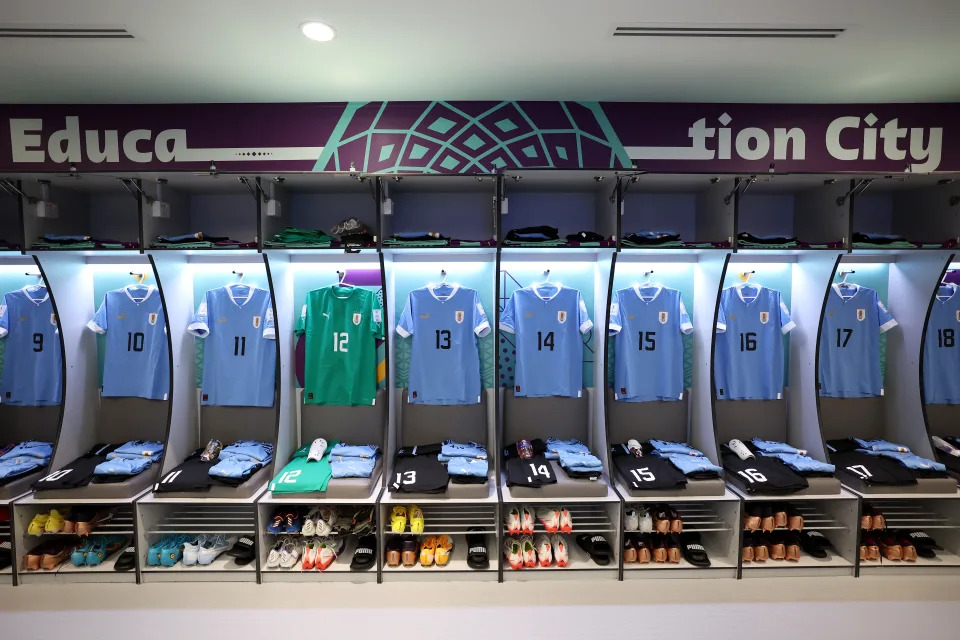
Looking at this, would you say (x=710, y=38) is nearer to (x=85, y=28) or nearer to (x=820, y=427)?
(x=820, y=427)

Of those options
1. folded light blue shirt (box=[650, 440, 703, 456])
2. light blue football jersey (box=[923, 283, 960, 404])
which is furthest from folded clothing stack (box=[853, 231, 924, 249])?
folded light blue shirt (box=[650, 440, 703, 456])

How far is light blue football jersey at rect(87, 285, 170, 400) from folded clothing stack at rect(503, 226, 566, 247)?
243 cm

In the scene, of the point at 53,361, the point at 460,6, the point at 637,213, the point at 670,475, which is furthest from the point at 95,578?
the point at 637,213

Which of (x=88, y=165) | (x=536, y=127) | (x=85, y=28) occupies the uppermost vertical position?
(x=85, y=28)

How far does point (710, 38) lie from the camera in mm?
2344

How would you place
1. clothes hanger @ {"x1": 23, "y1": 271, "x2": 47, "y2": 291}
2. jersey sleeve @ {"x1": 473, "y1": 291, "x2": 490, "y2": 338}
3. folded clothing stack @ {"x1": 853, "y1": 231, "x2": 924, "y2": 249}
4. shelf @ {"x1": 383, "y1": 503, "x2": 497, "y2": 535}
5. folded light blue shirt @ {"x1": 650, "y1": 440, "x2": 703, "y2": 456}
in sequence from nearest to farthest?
shelf @ {"x1": 383, "y1": 503, "x2": 497, "y2": 535} < folded clothing stack @ {"x1": 853, "y1": 231, "x2": 924, "y2": 249} < folded light blue shirt @ {"x1": 650, "y1": 440, "x2": 703, "y2": 456} < jersey sleeve @ {"x1": 473, "y1": 291, "x2": 490, "y2": 338} < clothes hanger @ {"x1": 23, "y1": 271, "x2": 47, "y2": 291}

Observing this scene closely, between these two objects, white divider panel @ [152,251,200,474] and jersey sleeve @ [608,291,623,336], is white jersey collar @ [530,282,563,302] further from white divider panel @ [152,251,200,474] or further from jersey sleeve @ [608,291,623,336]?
white divider panel @ [152,251,200,474]

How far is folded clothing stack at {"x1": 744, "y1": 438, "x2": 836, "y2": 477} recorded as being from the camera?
2.71 meters

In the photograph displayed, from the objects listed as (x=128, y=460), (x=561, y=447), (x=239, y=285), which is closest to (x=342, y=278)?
(x=239, y=285)

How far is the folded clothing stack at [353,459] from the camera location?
269 centimetres

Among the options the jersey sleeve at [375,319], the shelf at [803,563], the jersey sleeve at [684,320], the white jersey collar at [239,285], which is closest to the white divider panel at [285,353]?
the white jersey collar at [239,285]

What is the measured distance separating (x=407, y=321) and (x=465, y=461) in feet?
3.28

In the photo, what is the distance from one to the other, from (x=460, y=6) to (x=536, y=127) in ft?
3.63

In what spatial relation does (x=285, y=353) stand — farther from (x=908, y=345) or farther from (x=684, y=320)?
(x=908, y=345)
